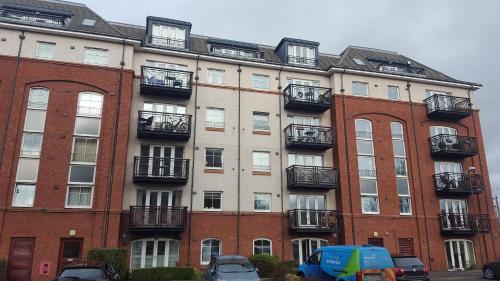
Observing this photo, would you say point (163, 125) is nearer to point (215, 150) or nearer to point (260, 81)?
point (215, 150)

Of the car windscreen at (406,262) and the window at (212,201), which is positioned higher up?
the window at (212,201)

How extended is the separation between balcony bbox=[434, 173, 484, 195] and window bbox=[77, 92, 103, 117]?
20690mm

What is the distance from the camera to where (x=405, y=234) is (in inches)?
946

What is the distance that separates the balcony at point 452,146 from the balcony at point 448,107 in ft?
5.13

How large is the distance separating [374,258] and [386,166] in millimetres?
12026

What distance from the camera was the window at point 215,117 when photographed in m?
23.2

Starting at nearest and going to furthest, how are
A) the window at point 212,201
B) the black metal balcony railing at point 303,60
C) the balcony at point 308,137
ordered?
the window at point 212,201 < the balcony at point 308,137 < the black metal balcony railing at point 303,60

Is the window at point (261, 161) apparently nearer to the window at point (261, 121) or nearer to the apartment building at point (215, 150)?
the apartment building at point (215, 150)

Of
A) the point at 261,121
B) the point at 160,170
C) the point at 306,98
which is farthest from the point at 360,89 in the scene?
the point at 160,170

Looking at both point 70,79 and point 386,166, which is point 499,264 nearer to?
point 386,166

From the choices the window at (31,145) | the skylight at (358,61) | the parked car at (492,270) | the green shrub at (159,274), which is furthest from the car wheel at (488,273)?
the window at (31,145)

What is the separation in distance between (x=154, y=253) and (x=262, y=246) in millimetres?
5820

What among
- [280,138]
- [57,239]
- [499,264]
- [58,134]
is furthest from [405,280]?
[58,134]

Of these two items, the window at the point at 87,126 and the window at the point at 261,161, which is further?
the window at the point at 261,161
